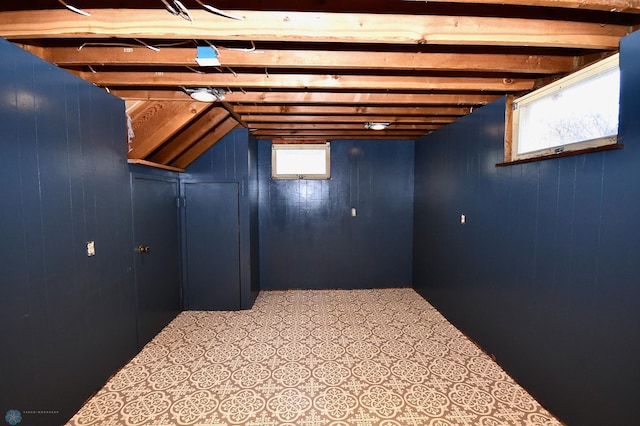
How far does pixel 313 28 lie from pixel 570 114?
1.84 m

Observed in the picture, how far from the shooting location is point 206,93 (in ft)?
7.39

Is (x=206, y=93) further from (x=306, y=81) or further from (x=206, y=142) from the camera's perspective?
(x=206, y=142)

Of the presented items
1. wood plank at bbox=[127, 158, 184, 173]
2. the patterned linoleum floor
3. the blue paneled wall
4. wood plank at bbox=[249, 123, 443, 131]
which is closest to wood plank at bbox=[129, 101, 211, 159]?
wood plank at bbox=[127, 158, 184, 173]

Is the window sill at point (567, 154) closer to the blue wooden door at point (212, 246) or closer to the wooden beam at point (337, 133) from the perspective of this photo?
the wooden beam at point (337, 133)

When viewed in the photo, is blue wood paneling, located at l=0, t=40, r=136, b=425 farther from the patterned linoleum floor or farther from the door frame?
the patterned linoleum floor

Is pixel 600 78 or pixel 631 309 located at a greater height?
pixel 600 78

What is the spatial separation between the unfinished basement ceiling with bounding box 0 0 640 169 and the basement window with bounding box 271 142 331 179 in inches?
56.3

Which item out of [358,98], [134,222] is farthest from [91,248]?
[358,98]

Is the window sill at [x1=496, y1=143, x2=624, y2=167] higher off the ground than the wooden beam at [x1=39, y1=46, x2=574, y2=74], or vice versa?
the wooden beam at [x1=39, y1=46, x2=574, y2=74]

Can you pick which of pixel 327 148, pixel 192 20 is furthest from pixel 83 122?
pixel 327 148

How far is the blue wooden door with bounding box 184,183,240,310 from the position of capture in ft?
11.7

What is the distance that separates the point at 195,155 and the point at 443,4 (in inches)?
120

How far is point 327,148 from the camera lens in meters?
4.30

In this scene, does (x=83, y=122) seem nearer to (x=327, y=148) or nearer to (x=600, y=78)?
(x=327, y=148)
